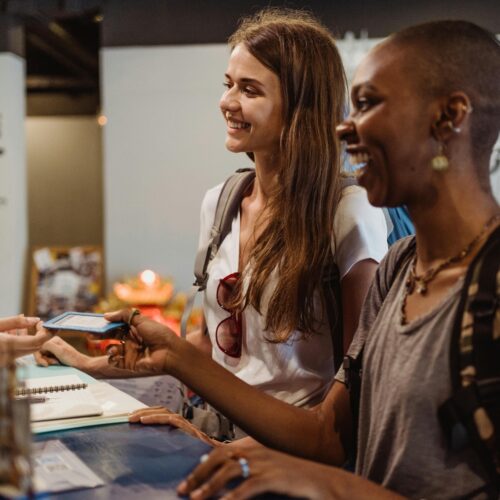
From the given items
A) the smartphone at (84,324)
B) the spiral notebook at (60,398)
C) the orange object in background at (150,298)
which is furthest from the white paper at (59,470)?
the orange object in background at (150,298)

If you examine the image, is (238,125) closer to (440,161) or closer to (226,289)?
(226,289)

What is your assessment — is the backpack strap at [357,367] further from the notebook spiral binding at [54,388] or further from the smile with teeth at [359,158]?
the notebook spiral binding at [54,388]

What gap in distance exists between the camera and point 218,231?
2400 mm

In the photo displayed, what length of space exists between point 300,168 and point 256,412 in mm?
836

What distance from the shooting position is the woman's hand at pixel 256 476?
48.1 inches

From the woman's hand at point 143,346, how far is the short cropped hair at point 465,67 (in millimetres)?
762

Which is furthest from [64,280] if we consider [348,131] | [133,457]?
[348,131]

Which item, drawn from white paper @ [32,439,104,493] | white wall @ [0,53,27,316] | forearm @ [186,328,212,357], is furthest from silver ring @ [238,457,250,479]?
white wall @ [0,53,27,316]

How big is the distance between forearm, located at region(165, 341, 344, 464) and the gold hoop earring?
645 millimetres

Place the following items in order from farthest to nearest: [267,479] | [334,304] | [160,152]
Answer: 1. [160,152]
2. [334,304]
3. [267,479]

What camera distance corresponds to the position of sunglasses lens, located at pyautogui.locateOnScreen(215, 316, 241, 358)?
7.29 feet

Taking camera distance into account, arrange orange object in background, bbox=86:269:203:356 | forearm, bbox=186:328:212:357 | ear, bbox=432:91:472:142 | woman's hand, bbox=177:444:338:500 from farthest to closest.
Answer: orange object in background, bbox=86:269:203:356
forearm, bbox=186:328:212:357
ear, bbox=432:91:472:142
woman's hand, bbox=177:444:338:500

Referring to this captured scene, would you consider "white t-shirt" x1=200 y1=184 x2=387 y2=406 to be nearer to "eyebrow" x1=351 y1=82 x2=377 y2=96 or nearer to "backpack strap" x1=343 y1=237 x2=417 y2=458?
"backpack strap" x1=343 y1=237 x2=417 y2=458

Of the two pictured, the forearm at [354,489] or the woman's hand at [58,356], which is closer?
the forearm at [354,489]
